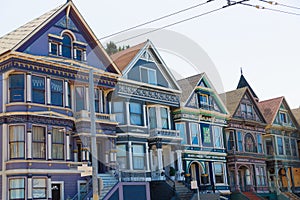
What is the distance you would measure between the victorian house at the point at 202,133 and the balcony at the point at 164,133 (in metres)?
1.75

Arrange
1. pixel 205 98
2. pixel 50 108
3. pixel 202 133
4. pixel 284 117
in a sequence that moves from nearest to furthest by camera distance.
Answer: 1. pixel 50 108
2. pixel 202 133
3. pixel 205 98
4. pixel 284 117

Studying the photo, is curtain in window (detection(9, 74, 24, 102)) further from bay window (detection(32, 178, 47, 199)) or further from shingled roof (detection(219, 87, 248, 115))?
shingled roof (detection(219, 87, 248, 115))

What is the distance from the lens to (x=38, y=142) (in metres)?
28.2

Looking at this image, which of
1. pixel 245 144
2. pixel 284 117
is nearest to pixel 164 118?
pixel 245 144

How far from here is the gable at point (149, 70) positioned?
35.9 meters

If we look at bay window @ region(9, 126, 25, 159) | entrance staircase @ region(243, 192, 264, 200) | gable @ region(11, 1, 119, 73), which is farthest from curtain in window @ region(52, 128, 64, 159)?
entrance staircase @ region(243, 192, 264, 200)

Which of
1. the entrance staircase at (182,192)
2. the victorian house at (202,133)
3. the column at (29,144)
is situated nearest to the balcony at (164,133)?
the victorian house at (202,133)

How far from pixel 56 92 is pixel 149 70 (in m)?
9.73

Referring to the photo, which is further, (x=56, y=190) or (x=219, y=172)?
(x=219, y=172)

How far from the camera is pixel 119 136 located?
33938 mm

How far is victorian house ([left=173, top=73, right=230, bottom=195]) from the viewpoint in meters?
40.2

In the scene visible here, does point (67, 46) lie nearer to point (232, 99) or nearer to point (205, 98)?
point (205, 98)

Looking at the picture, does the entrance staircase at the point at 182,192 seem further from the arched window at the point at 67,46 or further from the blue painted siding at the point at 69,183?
the arched window at the point at 67,46

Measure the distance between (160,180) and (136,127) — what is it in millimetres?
4364
